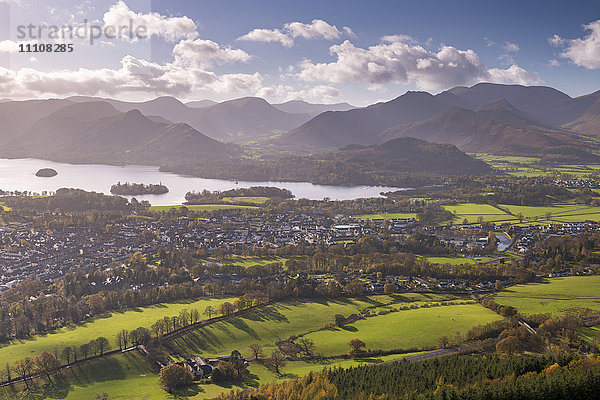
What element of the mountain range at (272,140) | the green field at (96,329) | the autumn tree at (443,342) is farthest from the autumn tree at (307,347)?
the mountain range at (272,140)

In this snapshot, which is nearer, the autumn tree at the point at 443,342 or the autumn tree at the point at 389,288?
Answer: the autumn tree at the point at 443,342

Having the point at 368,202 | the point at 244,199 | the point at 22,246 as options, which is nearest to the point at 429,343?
the point at 22,246

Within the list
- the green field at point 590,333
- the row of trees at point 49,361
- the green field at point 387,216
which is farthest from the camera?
the green field at point 387,216

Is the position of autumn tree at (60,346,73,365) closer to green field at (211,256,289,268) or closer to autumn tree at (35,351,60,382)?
autumn tree at (35,351,60,382)

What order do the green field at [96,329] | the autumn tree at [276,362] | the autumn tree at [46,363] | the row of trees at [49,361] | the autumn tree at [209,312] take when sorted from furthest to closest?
the autumn tree at [209,312]
the green field at [96,329]
the autumn tree at [276,362]
the autumn tree at [46,363]
the row of trees at [49,361]

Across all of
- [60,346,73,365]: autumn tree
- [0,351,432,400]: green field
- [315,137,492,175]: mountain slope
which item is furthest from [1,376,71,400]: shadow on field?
[315,137,492,175]: mountain slope

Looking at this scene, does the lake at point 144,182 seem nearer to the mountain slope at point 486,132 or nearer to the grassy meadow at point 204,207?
the grassy meadow at point 204,207
